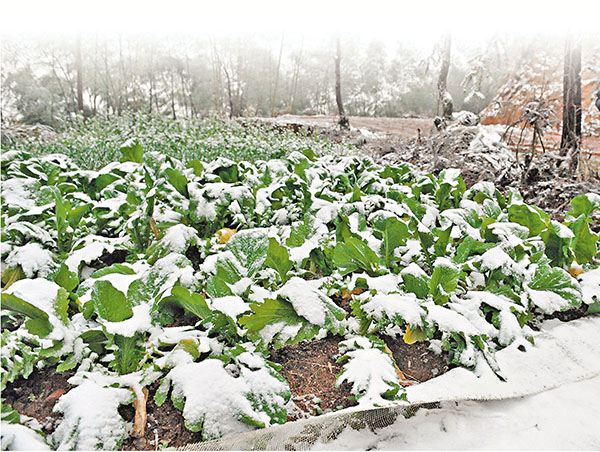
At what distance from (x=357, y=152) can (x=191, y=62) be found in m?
10.1

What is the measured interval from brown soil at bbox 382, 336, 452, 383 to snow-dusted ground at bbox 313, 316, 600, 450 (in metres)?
0.06

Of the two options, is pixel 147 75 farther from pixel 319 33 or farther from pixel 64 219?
pixel 64 219

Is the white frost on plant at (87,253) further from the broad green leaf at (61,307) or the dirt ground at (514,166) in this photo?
the dirt ground at (514,166)

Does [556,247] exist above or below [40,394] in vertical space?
above

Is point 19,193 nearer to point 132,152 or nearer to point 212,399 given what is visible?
point 132,152

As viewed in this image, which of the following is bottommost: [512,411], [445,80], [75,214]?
[512,411]

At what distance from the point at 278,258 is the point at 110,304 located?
1.59 ft

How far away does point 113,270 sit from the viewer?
1114 millimetres

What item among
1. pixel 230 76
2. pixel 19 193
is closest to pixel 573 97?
pixel 19 193

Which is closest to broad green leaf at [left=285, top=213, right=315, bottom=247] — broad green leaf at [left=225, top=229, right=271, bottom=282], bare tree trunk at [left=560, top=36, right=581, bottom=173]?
broad green leaf at [left=225, top=229, right=271, bottom=282]

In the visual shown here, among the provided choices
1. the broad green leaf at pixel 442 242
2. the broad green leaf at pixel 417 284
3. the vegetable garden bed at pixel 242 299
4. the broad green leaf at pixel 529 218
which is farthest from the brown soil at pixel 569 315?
the broad green leaf at pixel 417 284

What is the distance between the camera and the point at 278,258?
1.22 m

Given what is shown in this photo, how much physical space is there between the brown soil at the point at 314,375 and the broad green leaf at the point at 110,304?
1.30 ft

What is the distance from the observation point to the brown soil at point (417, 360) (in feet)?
3.46
